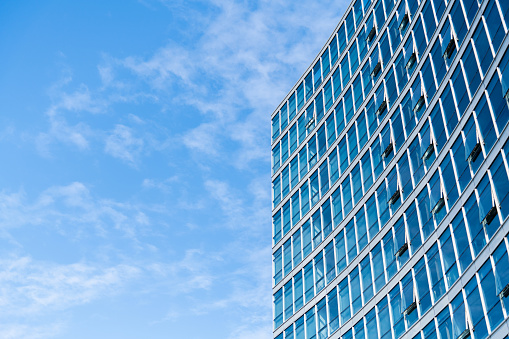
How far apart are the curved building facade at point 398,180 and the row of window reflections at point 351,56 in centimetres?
13

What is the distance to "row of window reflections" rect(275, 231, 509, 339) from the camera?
2517 cm

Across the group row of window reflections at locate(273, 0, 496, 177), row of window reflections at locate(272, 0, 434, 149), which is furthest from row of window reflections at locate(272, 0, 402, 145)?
row of window reflections at locate(273, 0, 496, 177)

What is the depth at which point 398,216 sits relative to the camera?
3406cm

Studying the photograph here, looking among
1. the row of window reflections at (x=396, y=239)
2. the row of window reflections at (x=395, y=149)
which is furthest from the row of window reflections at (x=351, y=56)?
the row of window reflections at (x=396, y=239)

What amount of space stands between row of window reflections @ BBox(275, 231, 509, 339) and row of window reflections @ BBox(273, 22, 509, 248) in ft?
14.2

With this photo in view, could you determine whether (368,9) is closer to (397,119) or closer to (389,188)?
(397,119)

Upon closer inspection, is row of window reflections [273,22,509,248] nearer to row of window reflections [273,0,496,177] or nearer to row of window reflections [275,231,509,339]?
row of window reflections [273,0,496,177]

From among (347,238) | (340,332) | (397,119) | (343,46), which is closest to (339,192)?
(347,238)

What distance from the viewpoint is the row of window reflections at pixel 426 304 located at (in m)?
25.2

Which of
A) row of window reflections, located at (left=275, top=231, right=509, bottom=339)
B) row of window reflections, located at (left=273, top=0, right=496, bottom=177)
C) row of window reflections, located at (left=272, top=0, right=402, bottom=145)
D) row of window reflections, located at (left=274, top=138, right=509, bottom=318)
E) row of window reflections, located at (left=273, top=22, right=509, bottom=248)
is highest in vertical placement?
row of window reflections, located at (left=272, top=0, right=402, bottom=145)

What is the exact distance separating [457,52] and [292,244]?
1746 centimetres

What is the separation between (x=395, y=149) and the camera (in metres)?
36.4

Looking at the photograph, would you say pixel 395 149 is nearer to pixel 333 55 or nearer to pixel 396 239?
pixel 396 239

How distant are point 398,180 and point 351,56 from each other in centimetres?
1322
